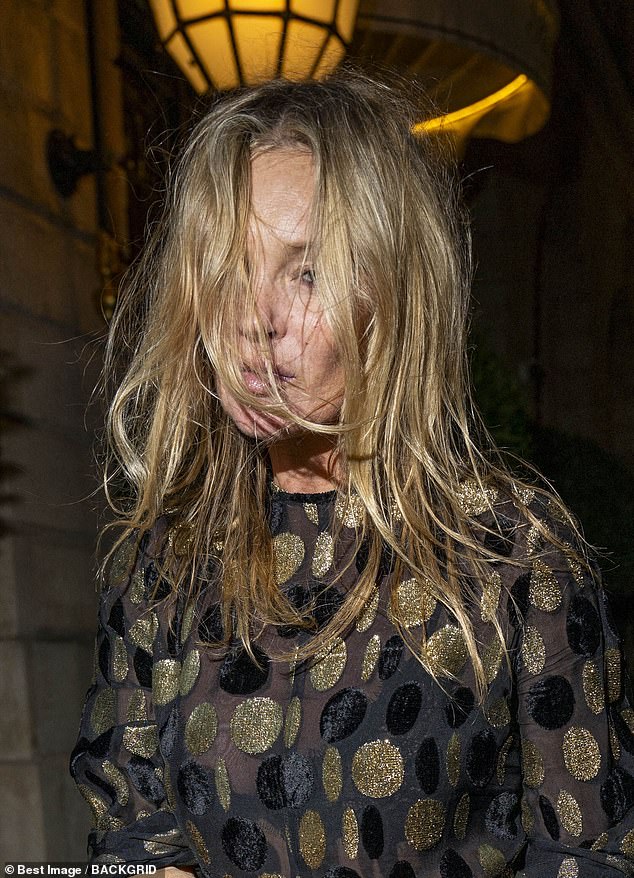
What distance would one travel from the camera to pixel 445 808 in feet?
3.67

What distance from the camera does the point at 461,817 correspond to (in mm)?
1136

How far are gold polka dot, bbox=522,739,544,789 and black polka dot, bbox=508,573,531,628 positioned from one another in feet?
0.44

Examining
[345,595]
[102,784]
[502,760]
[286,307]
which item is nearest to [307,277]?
[286,307]

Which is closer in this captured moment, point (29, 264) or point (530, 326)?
point (530, 326)

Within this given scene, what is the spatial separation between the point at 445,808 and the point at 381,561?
30 cm

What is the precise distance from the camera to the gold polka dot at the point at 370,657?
1.18 m

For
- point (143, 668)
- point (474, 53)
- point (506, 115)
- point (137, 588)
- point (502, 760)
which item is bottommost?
point (502, 760)

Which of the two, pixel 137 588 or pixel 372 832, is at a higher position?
pixel 137 588

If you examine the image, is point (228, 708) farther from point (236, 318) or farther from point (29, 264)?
point (29, 264)

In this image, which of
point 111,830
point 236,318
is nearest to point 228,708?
point 111,830

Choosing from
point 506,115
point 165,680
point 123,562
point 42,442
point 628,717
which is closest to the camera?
point 628,717

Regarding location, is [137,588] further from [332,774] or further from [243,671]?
[332,774]

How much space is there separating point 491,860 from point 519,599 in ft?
0.96

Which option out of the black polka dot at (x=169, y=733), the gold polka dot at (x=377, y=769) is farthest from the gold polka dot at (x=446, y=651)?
the black polka dot at (x=169, y=733)
